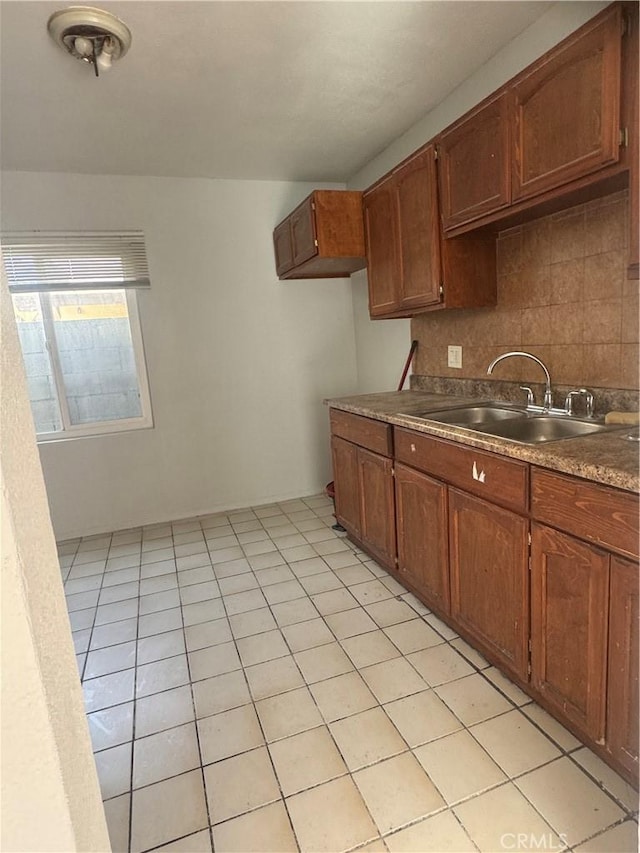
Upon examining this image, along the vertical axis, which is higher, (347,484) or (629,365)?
(629,365)

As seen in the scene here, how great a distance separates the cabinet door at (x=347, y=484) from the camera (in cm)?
274

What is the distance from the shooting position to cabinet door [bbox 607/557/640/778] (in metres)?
1.14

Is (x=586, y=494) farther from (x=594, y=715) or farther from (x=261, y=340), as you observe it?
(x=261, y=340)

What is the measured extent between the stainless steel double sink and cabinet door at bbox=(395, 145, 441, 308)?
57 centimetres

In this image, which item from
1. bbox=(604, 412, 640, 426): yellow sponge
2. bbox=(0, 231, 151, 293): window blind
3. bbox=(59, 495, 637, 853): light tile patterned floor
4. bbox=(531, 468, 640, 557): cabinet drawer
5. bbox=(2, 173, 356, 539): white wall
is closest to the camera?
bbox=(531, 468, 640, 557): cabinet drawer

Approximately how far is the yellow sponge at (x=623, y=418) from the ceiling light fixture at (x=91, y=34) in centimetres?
231

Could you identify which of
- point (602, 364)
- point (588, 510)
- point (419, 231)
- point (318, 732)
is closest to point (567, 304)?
point (602, 364)

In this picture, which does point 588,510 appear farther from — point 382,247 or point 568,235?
point 382,247

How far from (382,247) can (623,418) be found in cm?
161

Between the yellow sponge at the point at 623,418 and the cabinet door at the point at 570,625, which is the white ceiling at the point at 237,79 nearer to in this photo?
the yellow sponge at the point at 623,418

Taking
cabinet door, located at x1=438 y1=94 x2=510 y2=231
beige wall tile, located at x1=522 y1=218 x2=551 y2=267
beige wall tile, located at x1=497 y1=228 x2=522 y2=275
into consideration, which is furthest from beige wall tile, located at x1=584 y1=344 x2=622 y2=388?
cabinet door, located at x1=438 y1=94 x2=510 y2=231

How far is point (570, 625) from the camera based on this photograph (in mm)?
1347

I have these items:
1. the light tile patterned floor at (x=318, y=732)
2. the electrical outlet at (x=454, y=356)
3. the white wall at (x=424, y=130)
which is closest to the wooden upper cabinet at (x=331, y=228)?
the white wall at (x=424, y=130)

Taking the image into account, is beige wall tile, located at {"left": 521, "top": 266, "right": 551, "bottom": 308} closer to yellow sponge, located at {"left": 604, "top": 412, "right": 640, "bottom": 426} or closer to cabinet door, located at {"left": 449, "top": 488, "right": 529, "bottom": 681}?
yellow sponge, located at {"left": 604, "top": 412, "right": 640, "bottom": 426}
